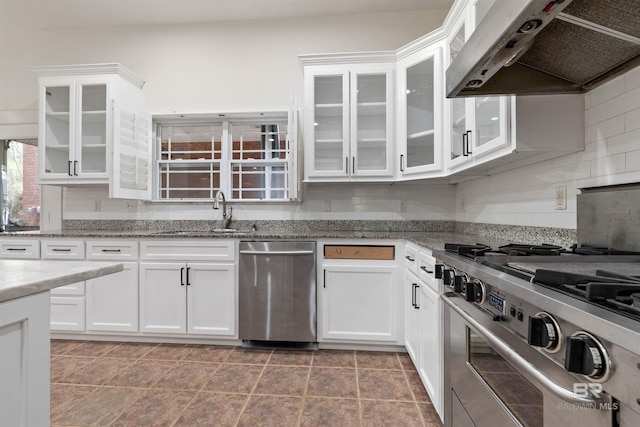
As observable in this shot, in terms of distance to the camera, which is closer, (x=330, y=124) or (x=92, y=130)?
(x=330, y=124)

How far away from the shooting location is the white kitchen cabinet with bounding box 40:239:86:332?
9.01 feet

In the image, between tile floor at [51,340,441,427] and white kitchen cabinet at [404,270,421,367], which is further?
white kitchen cabinet at [404,270,421,367]

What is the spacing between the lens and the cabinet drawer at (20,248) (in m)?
2.76

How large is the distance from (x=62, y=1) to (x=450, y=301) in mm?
4158

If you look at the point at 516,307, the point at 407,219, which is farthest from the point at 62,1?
the point at 516,307

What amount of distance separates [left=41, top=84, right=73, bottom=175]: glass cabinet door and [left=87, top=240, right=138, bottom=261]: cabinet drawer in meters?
0.85

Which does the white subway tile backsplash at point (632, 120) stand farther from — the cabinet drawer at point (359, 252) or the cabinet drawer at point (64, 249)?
the cabinet drawer at point (64, 249)

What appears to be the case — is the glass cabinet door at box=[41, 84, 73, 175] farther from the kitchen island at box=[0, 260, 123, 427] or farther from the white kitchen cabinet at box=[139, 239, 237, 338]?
the kitchen island at box=[0, 260, 123, 427]

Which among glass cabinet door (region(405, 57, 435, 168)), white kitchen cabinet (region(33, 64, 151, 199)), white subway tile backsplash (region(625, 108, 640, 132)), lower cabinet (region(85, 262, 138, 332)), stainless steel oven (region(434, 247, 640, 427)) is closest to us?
stainless steel oven (region(434, 247, 640, 427))

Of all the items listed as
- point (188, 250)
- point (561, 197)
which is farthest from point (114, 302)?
point (561, 197)

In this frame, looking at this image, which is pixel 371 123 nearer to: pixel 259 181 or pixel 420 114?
pixel 420 114

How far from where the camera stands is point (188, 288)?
8.75 feet

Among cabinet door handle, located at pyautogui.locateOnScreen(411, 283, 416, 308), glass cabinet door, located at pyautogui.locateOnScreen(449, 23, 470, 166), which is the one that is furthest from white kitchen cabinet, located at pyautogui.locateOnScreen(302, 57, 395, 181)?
cabinet door handle, located at pyautogui.locateOnScreen(411, 283, 416, 308)

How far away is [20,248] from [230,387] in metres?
2.26
